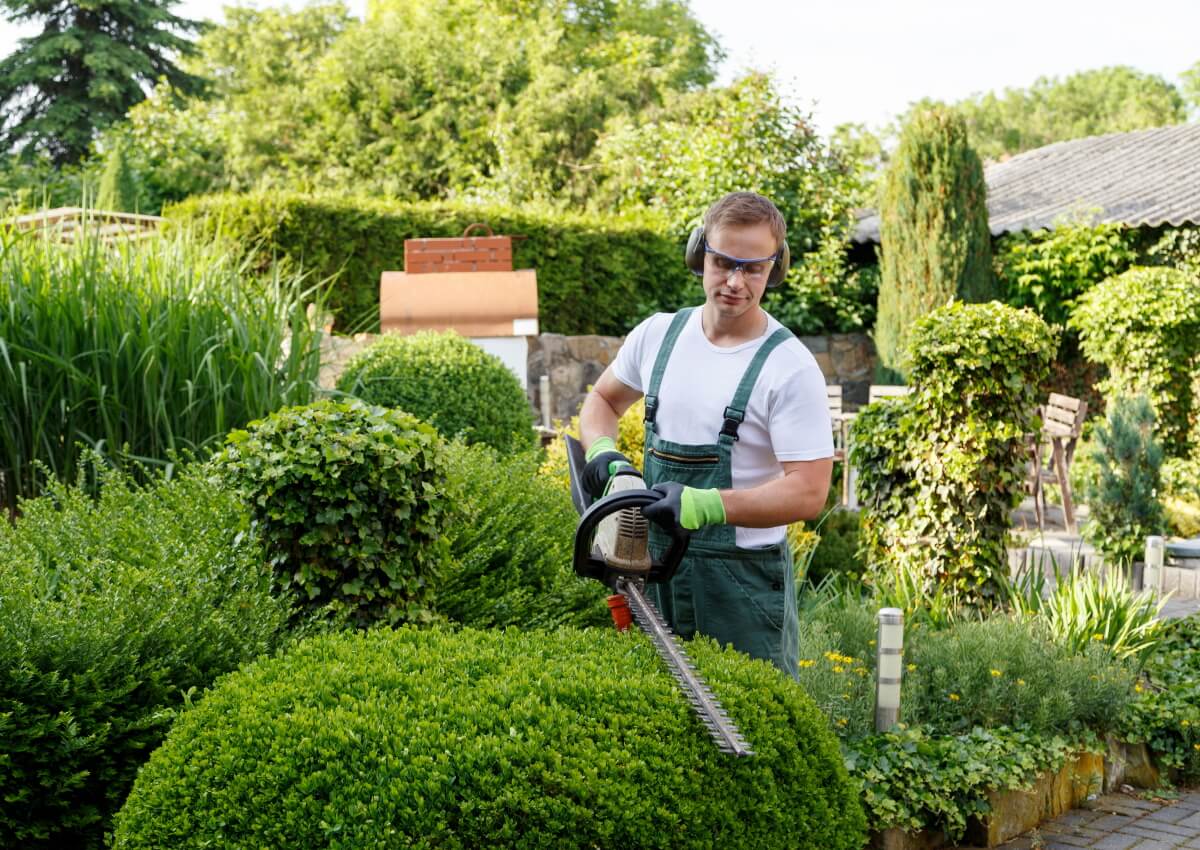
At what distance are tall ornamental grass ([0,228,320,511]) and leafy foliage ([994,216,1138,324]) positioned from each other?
11.0 metres

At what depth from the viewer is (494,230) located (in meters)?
13.4

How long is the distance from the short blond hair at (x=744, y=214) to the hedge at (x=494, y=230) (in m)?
8.58

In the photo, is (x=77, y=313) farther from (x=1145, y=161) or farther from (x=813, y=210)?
(x=1145, y=161)

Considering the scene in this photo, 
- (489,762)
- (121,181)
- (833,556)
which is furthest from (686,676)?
(121,181)

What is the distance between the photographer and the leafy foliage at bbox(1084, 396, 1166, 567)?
302 inches

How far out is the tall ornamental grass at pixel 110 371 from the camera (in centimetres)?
491

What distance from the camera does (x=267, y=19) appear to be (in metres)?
27.4

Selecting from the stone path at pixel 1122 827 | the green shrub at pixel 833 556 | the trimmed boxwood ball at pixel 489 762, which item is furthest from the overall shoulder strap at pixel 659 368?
the green shrub at pixel 833 556

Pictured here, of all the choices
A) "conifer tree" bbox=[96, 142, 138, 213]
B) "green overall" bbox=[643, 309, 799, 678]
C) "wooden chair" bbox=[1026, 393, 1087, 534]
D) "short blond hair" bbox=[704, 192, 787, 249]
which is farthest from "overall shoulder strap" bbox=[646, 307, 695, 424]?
"conifer tree" bbox=[96, 142, 138, 213]

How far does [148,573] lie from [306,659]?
617 millimetres

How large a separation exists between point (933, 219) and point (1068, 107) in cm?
5073

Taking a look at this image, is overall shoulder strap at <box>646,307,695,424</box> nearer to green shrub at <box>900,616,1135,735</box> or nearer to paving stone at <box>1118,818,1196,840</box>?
green shrub at <box>900,616,1135,735</box>

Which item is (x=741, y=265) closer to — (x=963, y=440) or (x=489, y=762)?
(x=489, y=762)

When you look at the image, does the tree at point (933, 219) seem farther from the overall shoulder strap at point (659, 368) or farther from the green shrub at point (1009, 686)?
the overall shoulder strap at point (659, 368)
